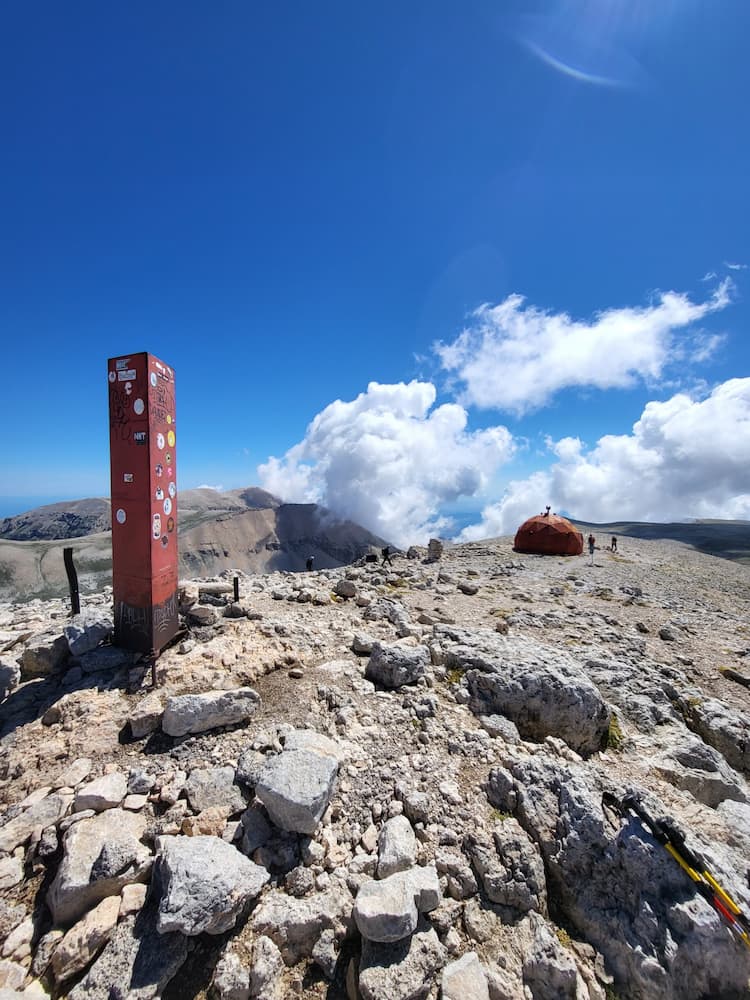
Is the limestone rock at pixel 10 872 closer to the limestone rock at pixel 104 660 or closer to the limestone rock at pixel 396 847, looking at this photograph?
the limestone rock at pixel 104 660

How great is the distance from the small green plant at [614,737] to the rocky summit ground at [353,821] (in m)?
0.04

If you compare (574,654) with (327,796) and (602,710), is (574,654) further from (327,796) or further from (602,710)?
(327,796)

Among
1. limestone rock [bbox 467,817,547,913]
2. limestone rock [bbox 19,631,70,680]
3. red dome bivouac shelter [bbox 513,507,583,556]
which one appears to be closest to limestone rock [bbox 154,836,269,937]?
limestone rock [bbox 467,817,547,913]

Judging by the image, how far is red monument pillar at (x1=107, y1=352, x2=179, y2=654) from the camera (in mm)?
6344

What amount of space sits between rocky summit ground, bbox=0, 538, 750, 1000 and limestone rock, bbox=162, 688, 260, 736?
24mm

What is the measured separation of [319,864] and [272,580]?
9732mm

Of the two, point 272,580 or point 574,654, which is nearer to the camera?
point 574,654

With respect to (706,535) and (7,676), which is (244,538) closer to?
(706,535)

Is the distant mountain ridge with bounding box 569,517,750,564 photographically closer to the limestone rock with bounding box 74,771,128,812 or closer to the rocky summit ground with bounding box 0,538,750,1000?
the rocky summit ground with bounding box 0,538,750,1000

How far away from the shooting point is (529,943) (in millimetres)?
3555

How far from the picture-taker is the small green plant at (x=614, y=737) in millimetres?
6309

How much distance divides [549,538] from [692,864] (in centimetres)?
2688

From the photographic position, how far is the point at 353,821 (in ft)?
13.8

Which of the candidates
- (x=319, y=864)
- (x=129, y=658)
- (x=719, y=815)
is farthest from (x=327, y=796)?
(x=719, y=815)
